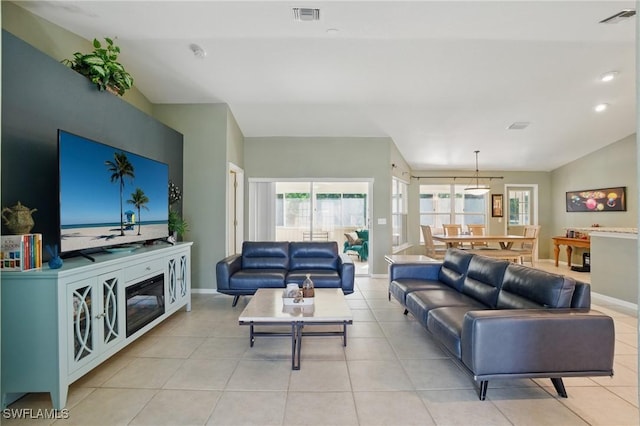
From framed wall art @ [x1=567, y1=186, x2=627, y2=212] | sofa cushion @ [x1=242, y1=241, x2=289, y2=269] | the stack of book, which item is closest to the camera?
the stack of book

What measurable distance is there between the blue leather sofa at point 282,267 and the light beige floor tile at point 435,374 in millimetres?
1591

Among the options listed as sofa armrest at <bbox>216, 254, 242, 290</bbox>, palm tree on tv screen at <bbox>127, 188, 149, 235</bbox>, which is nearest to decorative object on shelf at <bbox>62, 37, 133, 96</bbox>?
palm tree on tv screen at <bbox>127, 188, 149, 235</bbox>

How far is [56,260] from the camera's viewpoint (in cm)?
217

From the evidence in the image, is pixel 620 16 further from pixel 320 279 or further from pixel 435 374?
pixel 320 279

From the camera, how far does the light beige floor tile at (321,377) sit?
91.0 inches

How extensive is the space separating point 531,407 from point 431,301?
108cm

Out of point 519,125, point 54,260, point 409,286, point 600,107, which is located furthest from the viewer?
point 519,125

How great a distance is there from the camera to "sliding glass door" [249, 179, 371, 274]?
6.30m

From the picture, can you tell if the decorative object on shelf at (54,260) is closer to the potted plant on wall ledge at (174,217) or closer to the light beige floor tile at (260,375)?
the light beige floor tile at (260,375)

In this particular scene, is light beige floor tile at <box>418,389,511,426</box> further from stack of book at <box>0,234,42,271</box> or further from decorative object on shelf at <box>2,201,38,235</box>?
decorative object on shelf at <box>2,201,38,235</box>

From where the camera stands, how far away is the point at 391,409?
2.05 m

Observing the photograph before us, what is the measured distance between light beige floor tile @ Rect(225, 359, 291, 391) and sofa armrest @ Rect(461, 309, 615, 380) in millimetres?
1374

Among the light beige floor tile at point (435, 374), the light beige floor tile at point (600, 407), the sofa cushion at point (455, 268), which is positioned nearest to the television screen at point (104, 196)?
the light beige floor tile at point (435, 374)

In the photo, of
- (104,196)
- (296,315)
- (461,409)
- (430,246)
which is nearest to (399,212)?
(430,246)
